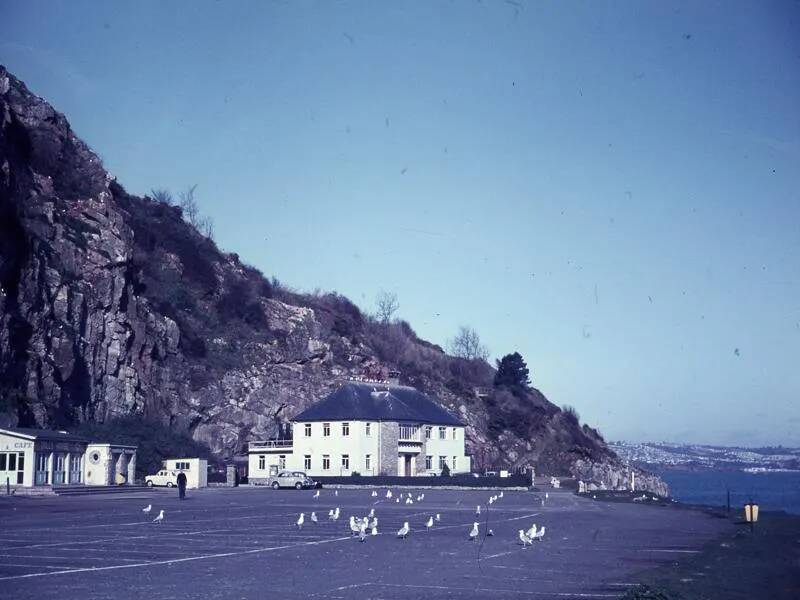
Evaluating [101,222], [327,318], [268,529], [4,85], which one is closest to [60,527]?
[268,529]

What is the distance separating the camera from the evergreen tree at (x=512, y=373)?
458ft

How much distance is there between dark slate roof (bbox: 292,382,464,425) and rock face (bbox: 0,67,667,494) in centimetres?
1272

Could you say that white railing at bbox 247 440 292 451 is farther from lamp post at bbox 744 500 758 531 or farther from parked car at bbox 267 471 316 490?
lamp post at bbox 744 500 758 531

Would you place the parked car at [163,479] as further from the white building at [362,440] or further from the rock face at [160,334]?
the white building at [362,440]

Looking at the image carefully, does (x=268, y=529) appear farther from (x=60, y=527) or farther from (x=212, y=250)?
(x=212, y=250)

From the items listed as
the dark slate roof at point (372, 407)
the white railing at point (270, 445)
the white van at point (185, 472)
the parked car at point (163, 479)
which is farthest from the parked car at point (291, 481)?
the white railing at point (270, 445)

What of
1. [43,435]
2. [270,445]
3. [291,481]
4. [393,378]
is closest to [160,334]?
[270,445]

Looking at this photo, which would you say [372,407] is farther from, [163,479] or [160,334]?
[160,334]

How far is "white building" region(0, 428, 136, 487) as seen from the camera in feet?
176

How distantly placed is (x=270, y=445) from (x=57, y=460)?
34.0 m

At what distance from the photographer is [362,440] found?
8288 centimetres

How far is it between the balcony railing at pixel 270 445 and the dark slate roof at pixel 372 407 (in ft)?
10.1

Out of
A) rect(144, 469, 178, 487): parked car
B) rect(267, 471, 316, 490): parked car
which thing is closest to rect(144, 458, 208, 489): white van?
rect(144, 469, 178, 487): parked car

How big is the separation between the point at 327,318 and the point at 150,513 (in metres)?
83.7
